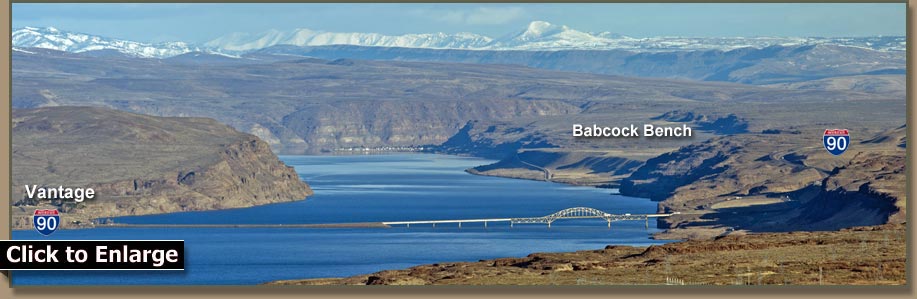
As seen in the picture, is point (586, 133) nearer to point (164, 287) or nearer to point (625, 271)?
point (625, 271)

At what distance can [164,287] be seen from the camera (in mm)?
57094

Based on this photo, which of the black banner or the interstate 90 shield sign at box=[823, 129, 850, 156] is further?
the interstate 90 shield sign at box=[823, 129, 850, 156]

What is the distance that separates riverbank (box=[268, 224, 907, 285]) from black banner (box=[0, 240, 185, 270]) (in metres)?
18.7

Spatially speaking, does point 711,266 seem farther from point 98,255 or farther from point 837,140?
point 98,255

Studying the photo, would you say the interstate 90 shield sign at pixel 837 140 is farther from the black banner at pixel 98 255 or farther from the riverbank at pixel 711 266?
the black banner at pixel 98 255

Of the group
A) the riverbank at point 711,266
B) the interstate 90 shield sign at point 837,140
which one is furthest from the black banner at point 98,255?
the interstate 90 shield sign at point 837,140

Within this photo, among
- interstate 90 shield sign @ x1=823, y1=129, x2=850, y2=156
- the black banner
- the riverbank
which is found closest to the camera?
the black banner

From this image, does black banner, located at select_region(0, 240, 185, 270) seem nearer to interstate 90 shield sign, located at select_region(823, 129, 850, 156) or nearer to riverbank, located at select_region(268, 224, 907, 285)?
riverbank, located at select_region(268, 224, 907, 285)

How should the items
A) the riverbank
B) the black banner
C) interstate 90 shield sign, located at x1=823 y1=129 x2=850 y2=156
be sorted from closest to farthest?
the black banner
the riverbank
interstate 90 shield sign, located at x1=823 y1=129 x2=850 y2=156

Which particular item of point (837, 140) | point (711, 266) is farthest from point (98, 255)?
point (837, 140)

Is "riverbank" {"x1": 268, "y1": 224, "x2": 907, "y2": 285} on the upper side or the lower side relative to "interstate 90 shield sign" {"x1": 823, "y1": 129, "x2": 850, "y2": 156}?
lower

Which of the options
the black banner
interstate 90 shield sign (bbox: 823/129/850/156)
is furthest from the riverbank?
the black banner

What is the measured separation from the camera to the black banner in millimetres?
53750

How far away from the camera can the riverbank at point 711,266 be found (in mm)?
68438
